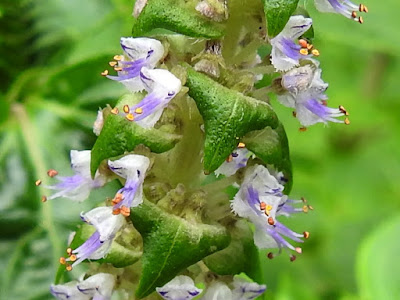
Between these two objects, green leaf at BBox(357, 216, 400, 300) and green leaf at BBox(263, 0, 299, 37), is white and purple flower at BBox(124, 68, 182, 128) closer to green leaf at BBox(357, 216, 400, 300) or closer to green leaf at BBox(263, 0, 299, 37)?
green leaf at BBox(263, 0, 299, 37)

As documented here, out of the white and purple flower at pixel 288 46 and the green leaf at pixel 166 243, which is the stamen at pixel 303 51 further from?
the green leaf at pixel 166 243

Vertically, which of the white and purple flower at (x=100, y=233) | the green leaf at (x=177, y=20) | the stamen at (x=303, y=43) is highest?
the green leaf at (x=177, y=20)

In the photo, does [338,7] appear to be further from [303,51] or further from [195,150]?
[195,150]

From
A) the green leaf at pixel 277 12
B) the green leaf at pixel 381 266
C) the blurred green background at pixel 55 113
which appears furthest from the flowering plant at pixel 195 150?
the green leaf at pixel 381 266

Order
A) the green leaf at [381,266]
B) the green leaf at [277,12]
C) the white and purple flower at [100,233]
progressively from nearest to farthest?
1. the green leaf at [277,12]
2. the white and purple flower at [100,233]
3. the green leaf at [381,266]

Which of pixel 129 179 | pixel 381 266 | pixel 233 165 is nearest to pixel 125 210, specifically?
pixel 129 179

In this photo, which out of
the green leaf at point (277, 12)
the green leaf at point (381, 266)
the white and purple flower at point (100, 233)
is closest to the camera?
the green leaf at point (277, 12)

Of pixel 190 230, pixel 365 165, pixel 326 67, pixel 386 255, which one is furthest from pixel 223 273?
pixel 326 67
